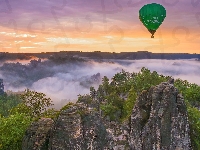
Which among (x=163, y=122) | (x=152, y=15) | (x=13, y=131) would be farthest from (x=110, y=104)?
(x=13, y=131)

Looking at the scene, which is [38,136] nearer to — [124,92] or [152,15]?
[152,15]

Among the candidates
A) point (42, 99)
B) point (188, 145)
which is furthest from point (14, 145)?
point (188, 145)

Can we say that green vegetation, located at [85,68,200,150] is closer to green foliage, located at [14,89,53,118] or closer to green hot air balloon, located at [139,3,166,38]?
green hot air balloon, located at [139,3,166,38]

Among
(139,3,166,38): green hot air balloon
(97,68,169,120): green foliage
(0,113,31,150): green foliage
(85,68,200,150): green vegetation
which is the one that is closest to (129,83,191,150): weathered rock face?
(85,68,200,150): green vegetation

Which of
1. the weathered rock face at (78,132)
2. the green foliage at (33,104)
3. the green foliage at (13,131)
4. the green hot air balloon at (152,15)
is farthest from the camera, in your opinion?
the green hot air balloon at (152,15)

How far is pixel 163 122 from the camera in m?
36.7

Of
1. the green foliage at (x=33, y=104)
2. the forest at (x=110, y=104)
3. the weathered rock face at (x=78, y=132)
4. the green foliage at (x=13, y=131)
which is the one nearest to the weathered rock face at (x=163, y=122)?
the forest at (x=110, y=104)

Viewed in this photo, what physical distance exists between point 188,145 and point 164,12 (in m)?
22.3

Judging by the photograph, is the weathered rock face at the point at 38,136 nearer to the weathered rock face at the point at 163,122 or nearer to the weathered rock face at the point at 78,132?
the weathered rock face at the point at 78,132

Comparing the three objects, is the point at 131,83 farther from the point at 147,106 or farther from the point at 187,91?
the point at 147,106

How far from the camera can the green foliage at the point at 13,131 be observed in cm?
3322

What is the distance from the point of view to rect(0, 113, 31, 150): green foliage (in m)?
33.2

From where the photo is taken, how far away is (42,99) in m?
44.7

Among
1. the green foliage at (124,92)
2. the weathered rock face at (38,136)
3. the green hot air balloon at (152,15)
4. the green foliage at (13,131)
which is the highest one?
the green hot air balloon at (152,15)
